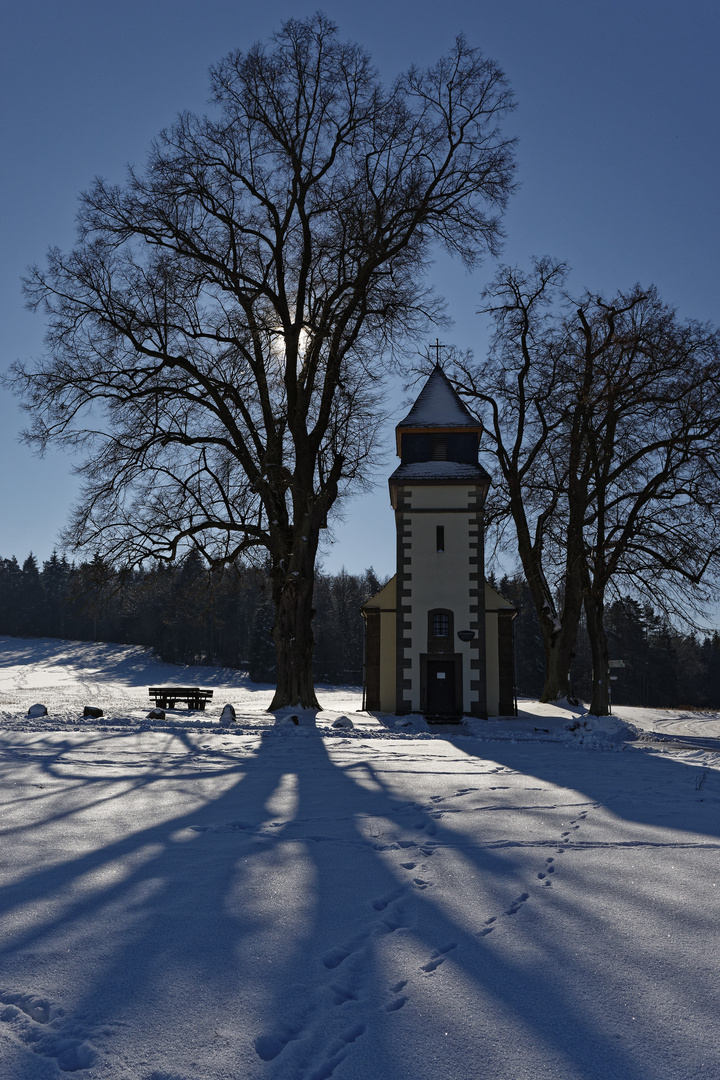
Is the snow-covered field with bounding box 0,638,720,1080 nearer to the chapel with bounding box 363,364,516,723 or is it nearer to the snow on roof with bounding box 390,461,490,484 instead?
the chapel with bounding box 363,364,516,723

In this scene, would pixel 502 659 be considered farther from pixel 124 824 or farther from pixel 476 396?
pixel 124 824

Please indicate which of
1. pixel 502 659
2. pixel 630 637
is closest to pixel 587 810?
pixel 502 659

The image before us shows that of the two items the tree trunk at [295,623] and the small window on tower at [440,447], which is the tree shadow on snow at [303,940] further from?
the small window on tower at [440,447]

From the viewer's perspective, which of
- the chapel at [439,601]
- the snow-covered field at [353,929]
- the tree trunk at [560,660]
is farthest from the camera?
the tree trunk at [560,660]

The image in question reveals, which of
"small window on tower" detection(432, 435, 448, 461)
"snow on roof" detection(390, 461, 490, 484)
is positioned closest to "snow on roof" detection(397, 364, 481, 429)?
"small window on tower" detection(432, 435, 448, 461)

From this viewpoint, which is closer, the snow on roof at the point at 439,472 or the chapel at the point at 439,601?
the chapel at the point at 439,601

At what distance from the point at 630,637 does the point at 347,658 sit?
100 ft

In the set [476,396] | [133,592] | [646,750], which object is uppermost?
[476,396]

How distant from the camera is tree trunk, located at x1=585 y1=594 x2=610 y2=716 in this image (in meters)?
23.7

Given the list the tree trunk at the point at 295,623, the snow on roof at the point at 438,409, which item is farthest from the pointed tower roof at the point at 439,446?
the tree trunk at the point at 295,623

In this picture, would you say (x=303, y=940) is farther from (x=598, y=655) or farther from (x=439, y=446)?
(x=439, y=446)

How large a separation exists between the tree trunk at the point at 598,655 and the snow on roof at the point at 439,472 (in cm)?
594

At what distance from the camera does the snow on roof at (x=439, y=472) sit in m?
26.0

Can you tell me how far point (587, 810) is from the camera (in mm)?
7367
